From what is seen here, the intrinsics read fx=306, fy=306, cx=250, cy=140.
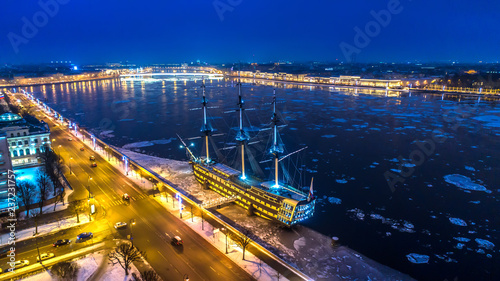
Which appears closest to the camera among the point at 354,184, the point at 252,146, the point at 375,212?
the point at 375,212

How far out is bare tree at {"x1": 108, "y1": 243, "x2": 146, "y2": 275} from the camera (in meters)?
20.5

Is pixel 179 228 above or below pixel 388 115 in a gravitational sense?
below

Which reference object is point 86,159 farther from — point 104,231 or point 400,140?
point 400,140

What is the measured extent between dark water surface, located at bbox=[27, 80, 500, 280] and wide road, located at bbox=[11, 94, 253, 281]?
10.1 metres

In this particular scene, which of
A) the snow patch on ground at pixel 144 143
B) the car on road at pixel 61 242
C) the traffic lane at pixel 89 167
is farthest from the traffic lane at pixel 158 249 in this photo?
the snow patch on ground at pixel 144 143

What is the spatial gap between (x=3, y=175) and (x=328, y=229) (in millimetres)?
34044

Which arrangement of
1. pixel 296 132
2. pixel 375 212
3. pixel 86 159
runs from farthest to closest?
pixel 296 132
pixel 86 159
pixel 375 212

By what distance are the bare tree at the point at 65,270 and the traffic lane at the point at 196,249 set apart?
265 inches

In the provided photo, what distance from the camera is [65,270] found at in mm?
19500

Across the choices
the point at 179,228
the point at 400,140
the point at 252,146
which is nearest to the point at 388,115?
the point at 400,140

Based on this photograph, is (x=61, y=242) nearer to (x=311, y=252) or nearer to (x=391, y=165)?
(x=311, y=252)

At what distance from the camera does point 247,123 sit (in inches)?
2756

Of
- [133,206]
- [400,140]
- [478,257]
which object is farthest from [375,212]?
[400,140]

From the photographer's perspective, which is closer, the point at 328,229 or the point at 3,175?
the point at 328,229
